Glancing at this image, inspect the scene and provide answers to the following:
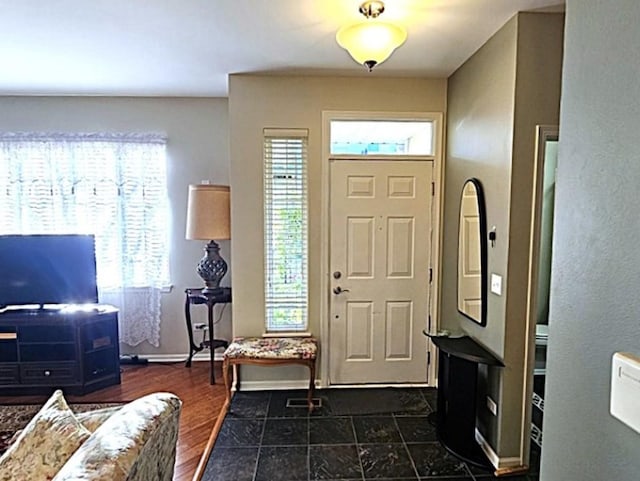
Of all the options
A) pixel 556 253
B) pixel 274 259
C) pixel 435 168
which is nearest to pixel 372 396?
pixel 274 259

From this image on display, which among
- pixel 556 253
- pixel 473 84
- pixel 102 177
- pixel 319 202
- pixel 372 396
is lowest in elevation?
pixel 372 396

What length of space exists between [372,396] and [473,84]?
8.35ft

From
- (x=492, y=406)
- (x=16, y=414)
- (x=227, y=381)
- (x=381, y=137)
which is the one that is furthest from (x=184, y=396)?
(x=381, y=137)

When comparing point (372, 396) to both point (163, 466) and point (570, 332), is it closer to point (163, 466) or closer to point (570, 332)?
point (163, 466)

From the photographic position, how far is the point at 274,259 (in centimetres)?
355

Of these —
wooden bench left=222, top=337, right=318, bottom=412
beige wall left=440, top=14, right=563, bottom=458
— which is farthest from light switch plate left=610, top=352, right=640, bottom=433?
wooden bench left=222, top=337, right=318, bottom=412

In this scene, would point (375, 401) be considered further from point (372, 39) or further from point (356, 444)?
point (372, 39)

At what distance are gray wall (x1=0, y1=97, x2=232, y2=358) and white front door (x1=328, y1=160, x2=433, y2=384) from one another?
1.31 meters

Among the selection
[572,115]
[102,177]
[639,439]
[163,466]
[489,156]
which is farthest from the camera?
[102,177]

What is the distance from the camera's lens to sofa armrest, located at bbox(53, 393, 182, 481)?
114 centimetres

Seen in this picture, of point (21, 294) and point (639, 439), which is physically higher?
point (639, 439)

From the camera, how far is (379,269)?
3.56 m

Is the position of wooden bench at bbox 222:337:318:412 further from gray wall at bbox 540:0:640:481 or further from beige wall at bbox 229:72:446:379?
gray wall at bbox 540:0:640:481

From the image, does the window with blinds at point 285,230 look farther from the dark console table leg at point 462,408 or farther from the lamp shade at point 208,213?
the dark console table leg at point 462,408
